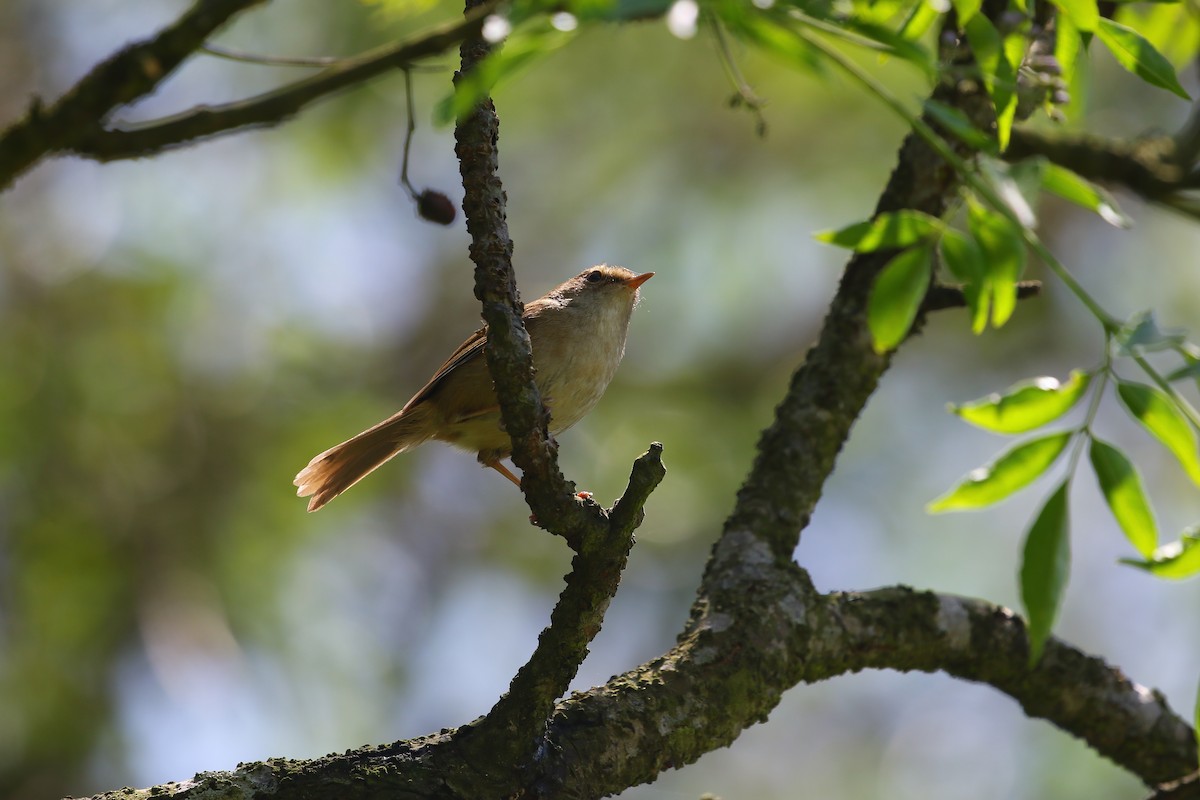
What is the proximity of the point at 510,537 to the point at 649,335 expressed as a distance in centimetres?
177

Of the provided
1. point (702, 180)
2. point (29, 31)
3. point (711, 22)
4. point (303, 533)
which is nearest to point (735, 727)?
point (711, 22)

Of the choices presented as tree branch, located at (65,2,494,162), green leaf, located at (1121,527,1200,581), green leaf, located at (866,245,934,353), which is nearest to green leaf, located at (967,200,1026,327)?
green leaf, located at (866,245,934,353)

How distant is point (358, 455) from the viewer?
200 inches

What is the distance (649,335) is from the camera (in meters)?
8.15

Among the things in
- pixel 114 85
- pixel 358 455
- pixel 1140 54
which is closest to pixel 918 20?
pixel 1140 54

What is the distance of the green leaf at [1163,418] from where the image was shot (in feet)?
6.29

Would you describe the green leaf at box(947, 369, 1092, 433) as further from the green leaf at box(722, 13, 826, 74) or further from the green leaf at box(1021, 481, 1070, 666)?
the green leaf at box(722, 13, 826, 74)

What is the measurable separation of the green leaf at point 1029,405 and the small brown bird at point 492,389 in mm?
2536

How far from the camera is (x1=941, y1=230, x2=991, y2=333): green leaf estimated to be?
6.33 ft

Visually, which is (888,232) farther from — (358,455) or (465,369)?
(358,455)

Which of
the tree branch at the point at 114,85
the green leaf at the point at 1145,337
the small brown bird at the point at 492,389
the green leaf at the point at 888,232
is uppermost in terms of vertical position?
the small brown bird at the point at 492,389

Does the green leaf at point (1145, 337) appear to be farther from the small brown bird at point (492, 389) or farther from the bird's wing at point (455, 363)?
the bird's wing at point (455, 363)

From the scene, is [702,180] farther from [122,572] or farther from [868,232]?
[868,232]

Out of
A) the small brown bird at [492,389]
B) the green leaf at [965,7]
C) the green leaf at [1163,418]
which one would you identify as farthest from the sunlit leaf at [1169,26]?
the green leaf at [1163,418]
